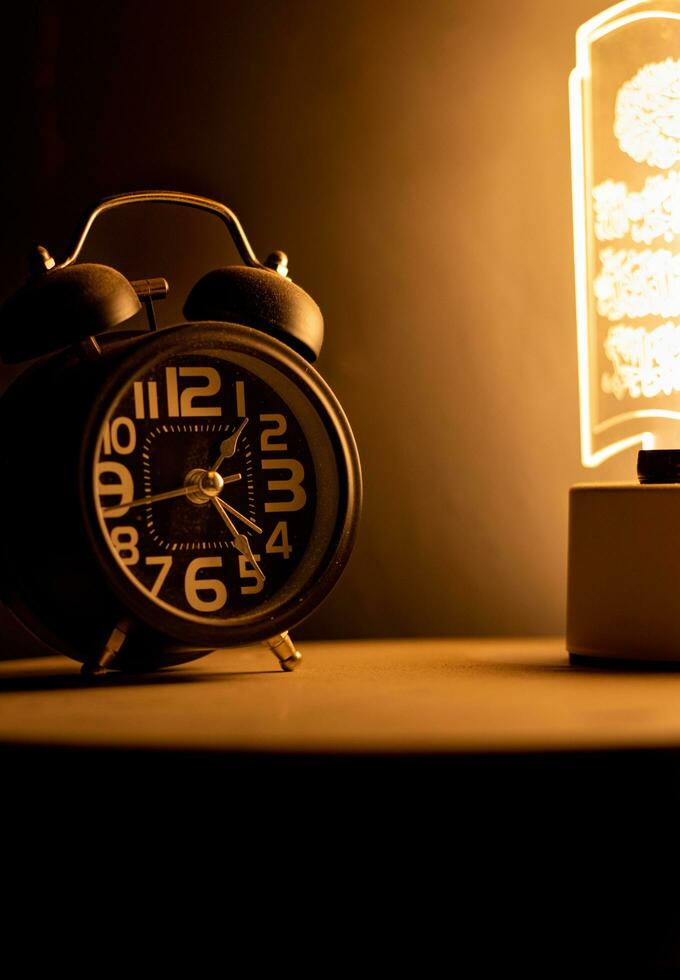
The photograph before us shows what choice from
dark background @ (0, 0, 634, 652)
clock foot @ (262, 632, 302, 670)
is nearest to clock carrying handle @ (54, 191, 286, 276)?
dark background @ (0, 0, 634, 652)

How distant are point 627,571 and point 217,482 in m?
0.37

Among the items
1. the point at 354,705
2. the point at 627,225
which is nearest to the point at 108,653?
the point at 354,705

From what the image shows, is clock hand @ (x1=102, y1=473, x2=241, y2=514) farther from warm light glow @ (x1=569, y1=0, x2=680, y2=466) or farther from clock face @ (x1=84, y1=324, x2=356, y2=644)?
warm light glow @ (x1=569, y1=0, x2=680, y2=466)

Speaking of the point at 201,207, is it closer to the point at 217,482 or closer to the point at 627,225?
the point at 217,482

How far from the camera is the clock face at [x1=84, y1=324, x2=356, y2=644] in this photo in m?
1.01

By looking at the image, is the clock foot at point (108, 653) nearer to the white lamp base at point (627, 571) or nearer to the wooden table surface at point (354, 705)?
the wooden table surface at point (354, 705)

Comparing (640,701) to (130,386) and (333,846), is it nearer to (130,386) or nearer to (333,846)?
(333,846)

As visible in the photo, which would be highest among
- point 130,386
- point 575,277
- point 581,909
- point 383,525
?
point 575,277

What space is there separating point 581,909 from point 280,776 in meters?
0.19

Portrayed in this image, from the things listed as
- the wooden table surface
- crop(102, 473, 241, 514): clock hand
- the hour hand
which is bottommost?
the wooden table surface

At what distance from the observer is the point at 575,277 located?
144 centimetres

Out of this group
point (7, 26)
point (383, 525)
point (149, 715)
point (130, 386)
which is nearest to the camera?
point (149, 715)

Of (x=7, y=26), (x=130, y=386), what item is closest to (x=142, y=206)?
(x=7, y=26)

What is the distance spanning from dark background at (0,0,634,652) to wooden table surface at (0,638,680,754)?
209 mm
